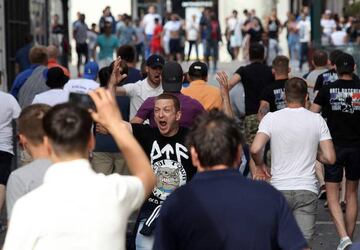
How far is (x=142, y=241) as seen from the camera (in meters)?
7.36

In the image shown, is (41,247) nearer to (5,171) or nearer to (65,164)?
(65,164)

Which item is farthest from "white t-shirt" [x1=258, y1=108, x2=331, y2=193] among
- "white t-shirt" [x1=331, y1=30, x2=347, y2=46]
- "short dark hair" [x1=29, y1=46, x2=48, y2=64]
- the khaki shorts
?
"white t-shirt" [x1=331, y1=30, x2=347, y2=46]

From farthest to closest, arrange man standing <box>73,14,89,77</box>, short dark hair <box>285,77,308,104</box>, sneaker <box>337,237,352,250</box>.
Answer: man standing <box>73,14,89,77</box>, sneaker <box>337,237,352,250</box>, short dark hair <box>285,77,308,104</box>

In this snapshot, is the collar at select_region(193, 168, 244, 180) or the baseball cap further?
the baseball cap

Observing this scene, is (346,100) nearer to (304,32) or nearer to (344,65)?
(344,65)

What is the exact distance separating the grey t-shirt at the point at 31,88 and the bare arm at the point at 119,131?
757cm

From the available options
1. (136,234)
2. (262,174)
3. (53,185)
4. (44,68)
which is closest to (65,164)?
(53,185)

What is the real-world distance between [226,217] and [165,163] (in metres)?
2.46

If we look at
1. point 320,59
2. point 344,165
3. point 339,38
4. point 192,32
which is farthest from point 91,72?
point 192,32

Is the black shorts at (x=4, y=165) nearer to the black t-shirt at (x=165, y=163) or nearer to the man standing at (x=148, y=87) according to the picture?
the man standing at (x=148, y=87)

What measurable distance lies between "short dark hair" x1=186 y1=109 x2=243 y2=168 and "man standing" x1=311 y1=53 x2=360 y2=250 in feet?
16.3

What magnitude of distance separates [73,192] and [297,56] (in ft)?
105

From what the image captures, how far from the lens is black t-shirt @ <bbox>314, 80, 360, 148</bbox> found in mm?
9875

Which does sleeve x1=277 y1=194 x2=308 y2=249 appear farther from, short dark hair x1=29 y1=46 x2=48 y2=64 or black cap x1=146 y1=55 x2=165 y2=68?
short dark hair x1=29 y1=46 x2=48 y2=64
